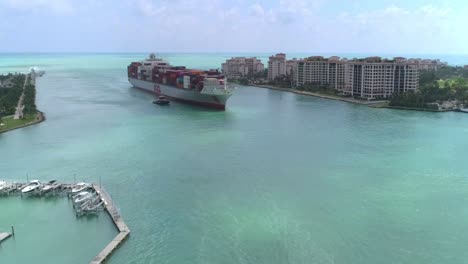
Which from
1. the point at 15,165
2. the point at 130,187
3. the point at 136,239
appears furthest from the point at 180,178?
the point at 15,165

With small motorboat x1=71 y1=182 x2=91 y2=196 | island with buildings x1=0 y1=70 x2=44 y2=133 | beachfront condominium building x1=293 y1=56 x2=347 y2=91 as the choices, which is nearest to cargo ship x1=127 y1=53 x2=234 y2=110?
island with buildings x1=0 y1=70 x2=44 y2=133

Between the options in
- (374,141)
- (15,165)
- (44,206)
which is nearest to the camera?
(44,206)

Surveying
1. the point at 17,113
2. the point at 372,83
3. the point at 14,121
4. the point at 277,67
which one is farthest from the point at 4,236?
the point at 277,67

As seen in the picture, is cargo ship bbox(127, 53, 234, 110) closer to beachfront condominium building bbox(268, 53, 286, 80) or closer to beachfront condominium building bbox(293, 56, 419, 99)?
beachfront condominium building bbox(293, 56, 419, 99)

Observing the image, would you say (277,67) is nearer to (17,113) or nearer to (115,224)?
(17,113)

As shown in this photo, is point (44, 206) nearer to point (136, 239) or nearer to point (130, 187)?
point (130, 187)

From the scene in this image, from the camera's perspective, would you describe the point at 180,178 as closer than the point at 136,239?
No
